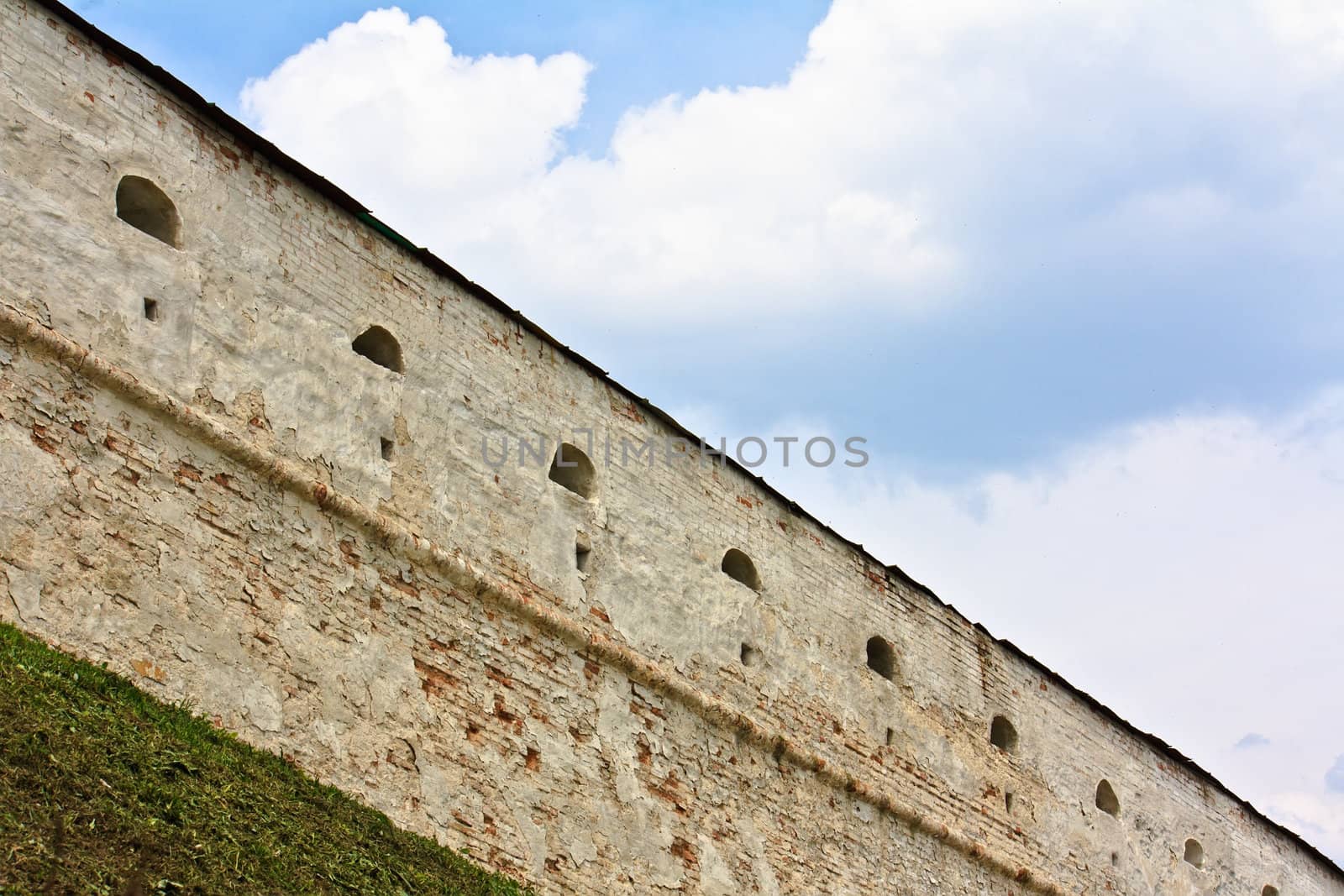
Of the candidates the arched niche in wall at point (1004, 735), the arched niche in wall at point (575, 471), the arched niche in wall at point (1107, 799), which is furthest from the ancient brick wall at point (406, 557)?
the arched niche in wall at point (1107, 799)

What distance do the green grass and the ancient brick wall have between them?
20.2 inches

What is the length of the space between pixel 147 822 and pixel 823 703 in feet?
24.8

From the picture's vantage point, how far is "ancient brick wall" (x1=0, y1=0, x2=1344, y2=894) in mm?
9562

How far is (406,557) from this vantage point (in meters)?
11.0

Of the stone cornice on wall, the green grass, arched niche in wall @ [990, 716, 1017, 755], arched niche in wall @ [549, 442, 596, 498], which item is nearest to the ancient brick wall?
the stone cornice on wall

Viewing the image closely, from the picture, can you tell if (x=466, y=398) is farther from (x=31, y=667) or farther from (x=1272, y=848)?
(x=1272, y=848)

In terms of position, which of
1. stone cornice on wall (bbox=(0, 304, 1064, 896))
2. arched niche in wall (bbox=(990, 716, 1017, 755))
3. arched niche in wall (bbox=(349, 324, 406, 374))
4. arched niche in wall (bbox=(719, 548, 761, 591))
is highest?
arched niche in wall (bbox=(990, 716, 1017, 755))

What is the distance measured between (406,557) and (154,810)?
12.4ft

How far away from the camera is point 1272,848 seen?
18.8 m

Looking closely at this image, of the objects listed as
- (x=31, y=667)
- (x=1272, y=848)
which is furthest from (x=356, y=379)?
(x=1272, y=848)

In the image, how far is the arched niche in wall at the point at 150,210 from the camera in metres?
10.5

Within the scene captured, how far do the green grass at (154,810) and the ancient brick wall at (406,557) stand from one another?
0.51 metres

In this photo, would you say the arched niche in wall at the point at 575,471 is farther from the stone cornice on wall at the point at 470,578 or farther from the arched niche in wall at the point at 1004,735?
the arched niche in wall at the point at 1004,735

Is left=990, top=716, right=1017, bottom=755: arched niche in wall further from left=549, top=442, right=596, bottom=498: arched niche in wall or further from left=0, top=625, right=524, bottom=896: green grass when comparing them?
left=0, top=625, right=524, bottom=896: green grass
